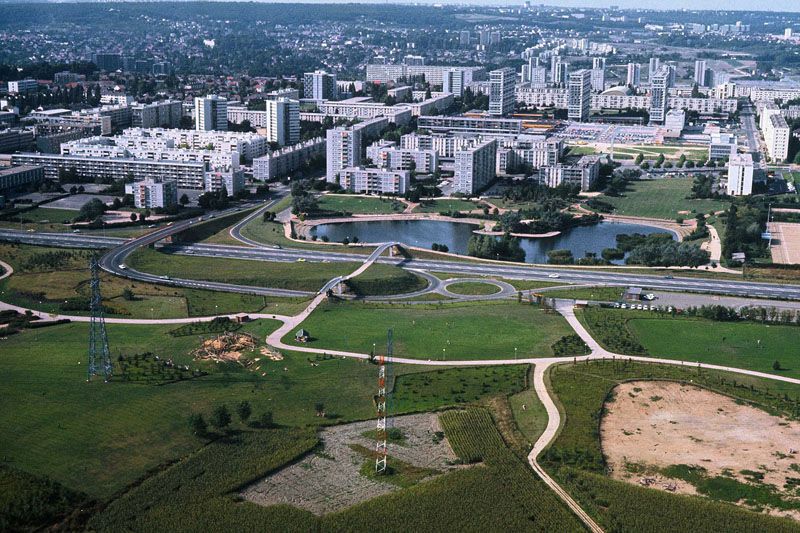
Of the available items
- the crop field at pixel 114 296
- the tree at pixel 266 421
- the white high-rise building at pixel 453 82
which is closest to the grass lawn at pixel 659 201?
the crop field at pixel 114 296

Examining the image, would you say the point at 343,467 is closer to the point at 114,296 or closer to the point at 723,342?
the point at 723,342

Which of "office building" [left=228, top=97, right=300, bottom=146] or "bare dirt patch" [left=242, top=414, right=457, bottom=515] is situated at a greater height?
"office building" [left=228, top=97, right=300, bottom=146]

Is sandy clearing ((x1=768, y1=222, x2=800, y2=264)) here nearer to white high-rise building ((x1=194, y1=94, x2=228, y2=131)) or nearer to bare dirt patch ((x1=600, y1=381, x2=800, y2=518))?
bare dirt patch ((x1=600, y1=381, x2=800, y2=518))

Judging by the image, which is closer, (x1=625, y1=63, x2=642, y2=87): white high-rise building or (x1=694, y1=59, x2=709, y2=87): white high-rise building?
(x1=625, y1=63, x2=642, y2=87): white high-rise building

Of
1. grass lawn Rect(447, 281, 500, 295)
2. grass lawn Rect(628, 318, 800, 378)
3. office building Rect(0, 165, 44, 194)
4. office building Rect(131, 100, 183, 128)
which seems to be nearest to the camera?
grass lawn Rect(628, 318, 800, 378)

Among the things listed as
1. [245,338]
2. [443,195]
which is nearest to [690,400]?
[245,338]

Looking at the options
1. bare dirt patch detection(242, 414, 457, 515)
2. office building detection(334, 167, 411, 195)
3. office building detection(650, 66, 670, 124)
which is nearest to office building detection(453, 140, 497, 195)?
office building detection(334, 167, 411, 195)

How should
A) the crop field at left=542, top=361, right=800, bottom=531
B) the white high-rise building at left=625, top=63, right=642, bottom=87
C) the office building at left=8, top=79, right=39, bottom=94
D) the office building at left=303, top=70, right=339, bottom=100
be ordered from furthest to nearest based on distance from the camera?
the white high-rise building at left=625, top=63, right=642, bottom=87
the office building at left=303, top=70, right=339, bottom=100
the office building at left=8, top=79, right=39, bottom=94
the crop field at left=542, top=361, right=800, bottom=531
